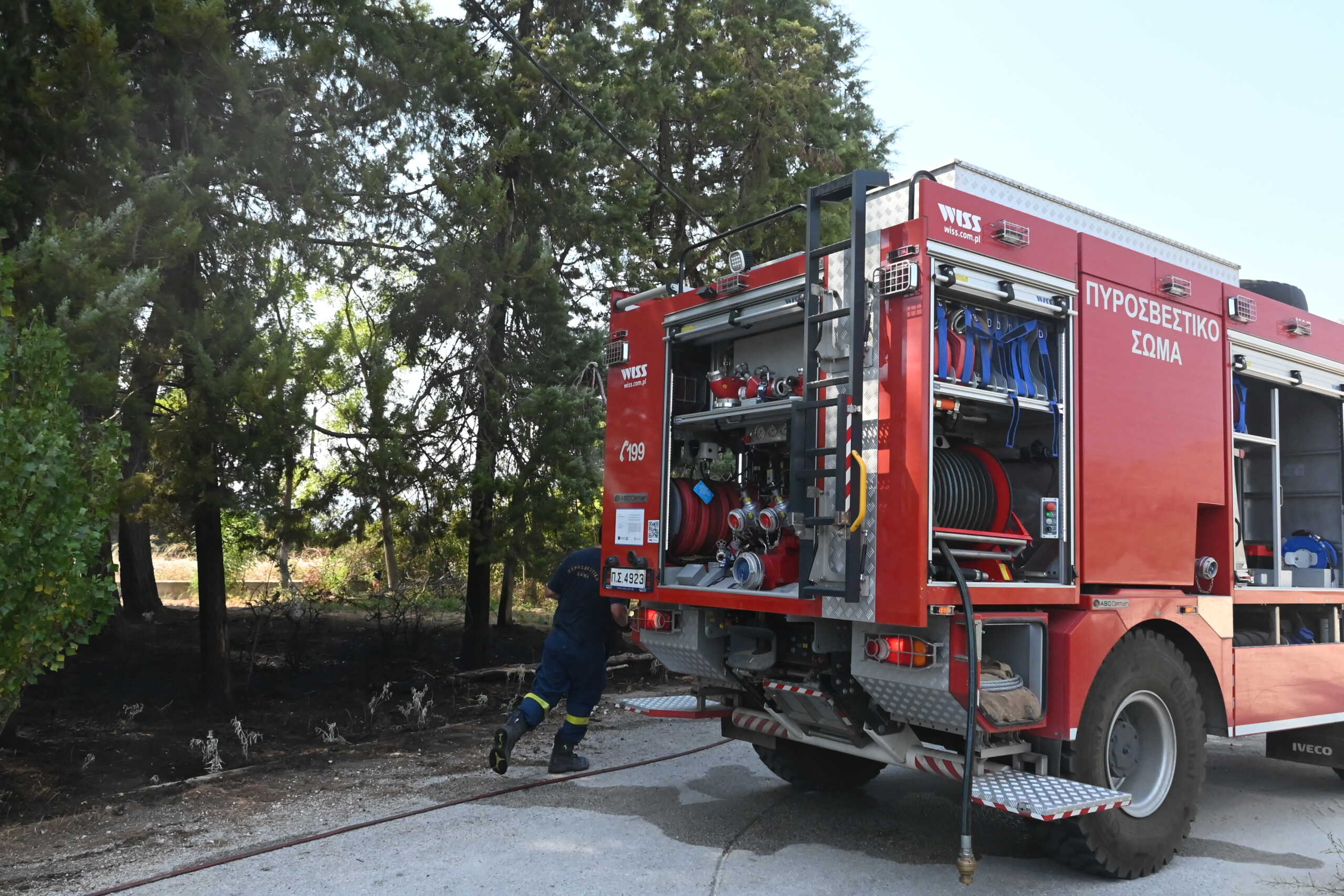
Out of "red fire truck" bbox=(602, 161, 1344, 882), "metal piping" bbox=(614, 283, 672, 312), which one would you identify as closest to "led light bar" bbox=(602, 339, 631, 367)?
"red fire truck" bbox=(602, 161, 1344, 882)

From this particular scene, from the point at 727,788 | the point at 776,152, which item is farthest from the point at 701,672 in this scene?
the point at 776,152

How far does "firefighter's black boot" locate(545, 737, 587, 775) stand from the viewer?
6.66 metres

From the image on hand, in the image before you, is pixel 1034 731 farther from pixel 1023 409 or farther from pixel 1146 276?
pixel 1146 276

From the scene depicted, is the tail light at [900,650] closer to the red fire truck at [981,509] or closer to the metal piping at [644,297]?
the red fire truck at [981,509]

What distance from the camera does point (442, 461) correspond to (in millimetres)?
10047

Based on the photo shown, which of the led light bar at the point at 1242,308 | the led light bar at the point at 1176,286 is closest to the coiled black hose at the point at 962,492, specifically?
the led light bar at the point at 1176,286

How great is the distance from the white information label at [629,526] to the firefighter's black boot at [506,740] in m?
1.42

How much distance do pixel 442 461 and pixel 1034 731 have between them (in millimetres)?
6804

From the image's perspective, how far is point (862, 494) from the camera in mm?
4492

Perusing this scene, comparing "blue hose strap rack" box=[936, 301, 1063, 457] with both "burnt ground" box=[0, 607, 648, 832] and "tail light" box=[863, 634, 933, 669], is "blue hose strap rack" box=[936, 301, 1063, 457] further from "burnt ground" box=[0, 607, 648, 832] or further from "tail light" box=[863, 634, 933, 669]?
"burnt ground" box=[0, 607, 648, 832]

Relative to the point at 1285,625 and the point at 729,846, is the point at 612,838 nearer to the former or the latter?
the point at 729,846

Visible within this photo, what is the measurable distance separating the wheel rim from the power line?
6.69 meters

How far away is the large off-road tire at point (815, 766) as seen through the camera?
6.27 meters

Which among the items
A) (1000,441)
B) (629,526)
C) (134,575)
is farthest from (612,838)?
(134,575)
